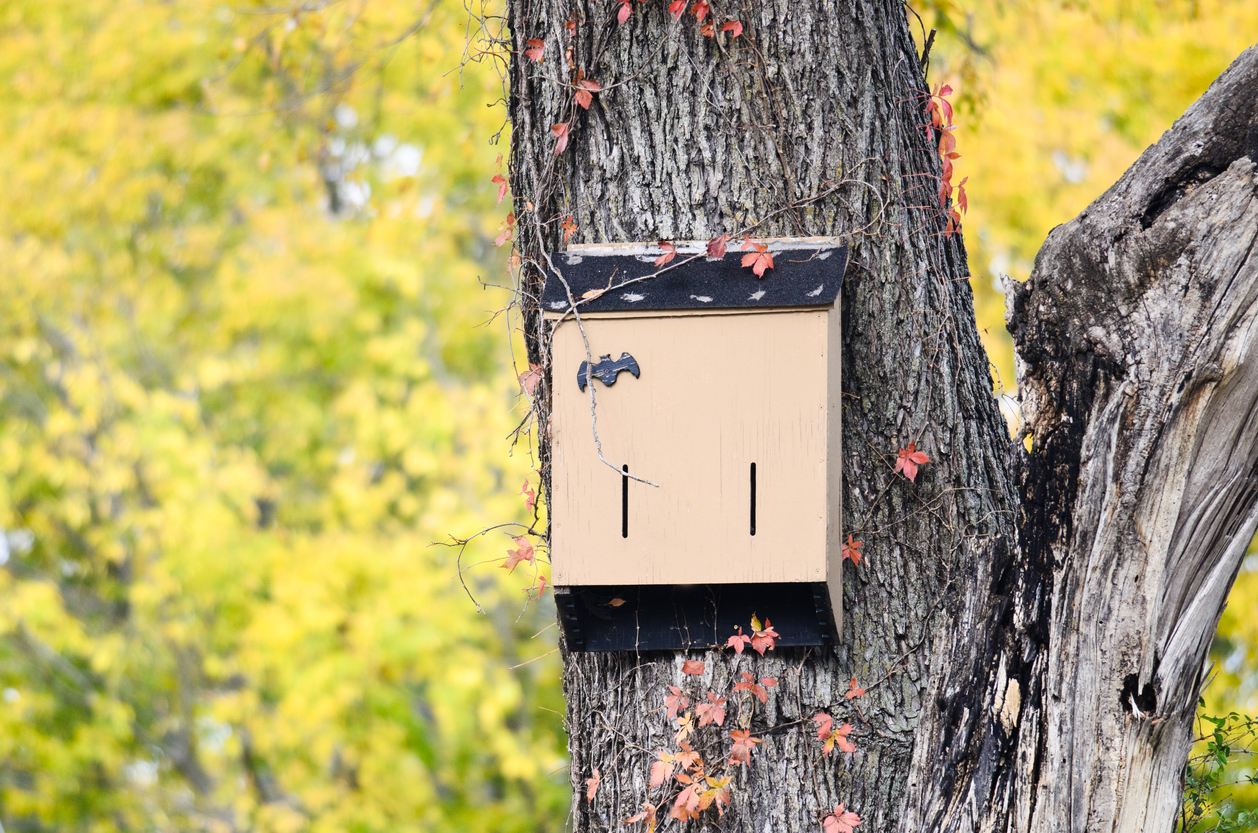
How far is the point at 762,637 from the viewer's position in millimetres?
1782

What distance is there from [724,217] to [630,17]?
16.0 inches

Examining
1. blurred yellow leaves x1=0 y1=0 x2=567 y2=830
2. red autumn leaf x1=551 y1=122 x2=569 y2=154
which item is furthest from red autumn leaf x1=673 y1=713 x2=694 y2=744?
blurred yellow leaves x1=0 y1=0 x2=567 y2=830

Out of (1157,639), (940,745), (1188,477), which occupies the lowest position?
(940,745)

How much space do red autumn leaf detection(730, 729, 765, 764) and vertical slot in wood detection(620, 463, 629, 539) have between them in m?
0.39

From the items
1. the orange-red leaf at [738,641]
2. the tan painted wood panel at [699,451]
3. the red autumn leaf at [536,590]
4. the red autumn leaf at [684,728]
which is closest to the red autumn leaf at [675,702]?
the red autumn leaf at [684,728]

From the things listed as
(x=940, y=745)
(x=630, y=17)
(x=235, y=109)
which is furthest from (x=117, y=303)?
(x=940, y=745)

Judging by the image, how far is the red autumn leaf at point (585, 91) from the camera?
1920 mm

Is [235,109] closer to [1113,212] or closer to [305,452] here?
[305,452]

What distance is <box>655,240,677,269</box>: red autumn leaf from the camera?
1.82 meters

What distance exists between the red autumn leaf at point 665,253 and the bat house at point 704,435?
2 cm

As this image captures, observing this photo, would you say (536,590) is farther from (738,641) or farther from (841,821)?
(841,821)

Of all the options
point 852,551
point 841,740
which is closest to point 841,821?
point 841,740

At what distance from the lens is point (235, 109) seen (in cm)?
651

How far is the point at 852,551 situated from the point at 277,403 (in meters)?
6.01
